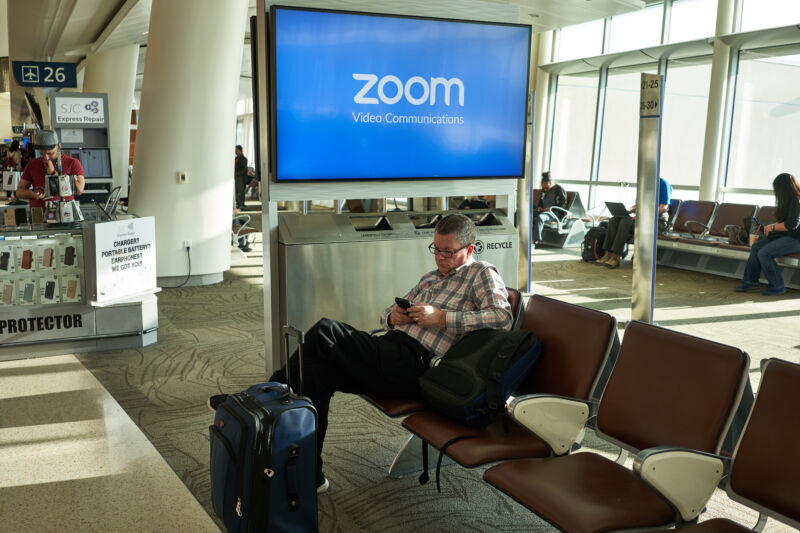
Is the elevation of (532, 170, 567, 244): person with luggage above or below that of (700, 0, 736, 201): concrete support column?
below

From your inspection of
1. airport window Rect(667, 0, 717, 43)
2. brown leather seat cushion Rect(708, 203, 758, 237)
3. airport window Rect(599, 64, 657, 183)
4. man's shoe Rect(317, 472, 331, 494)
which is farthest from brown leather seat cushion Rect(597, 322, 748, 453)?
airport window Rect(599, 64, 657, 183)

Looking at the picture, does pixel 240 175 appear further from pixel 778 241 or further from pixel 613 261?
pixel 778 241

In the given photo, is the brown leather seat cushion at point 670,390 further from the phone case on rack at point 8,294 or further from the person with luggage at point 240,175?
the person with luggage at point 240,175

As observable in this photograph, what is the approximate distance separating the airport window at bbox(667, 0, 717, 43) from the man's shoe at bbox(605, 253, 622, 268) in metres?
3.70

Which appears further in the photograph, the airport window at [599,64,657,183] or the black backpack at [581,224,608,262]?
the airport window at [599,64,657,183]

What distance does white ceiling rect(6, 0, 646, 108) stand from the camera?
159 inches

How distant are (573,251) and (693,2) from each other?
4.28m

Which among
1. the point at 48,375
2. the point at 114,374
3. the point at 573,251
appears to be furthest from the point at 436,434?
the point at 573,251

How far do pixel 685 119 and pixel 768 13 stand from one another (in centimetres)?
211

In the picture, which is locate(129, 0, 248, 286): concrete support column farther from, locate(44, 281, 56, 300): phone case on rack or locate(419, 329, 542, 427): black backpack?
locate(419, 329, 542, 427): black backpack

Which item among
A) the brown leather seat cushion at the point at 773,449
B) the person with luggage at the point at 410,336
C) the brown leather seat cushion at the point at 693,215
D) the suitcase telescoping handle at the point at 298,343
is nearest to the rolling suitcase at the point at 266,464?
the suitcase telescoping handle at the point at 298,343

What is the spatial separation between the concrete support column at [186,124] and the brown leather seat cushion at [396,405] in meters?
5.01

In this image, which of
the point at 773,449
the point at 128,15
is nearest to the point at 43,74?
the point at 128,15

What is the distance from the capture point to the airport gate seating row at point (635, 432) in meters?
1.84
